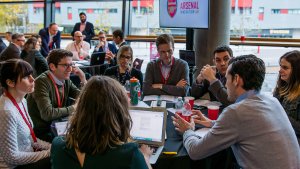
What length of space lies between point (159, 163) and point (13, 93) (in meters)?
1.06

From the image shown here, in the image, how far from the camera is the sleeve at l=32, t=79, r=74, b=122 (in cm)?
244

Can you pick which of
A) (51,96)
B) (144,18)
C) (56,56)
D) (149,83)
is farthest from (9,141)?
(144,18)

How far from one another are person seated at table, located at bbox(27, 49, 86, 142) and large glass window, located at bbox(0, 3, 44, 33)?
625 centimetres

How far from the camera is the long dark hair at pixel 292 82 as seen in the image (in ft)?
8.37

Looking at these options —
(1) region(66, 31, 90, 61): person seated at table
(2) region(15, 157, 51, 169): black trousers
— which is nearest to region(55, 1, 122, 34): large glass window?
(1) region(66, 31, 90, 61): person seated at table

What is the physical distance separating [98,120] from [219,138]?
735 millimetres

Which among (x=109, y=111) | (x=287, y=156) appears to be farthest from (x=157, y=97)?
(x=109, y=111)

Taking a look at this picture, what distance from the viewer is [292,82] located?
263 centimetres

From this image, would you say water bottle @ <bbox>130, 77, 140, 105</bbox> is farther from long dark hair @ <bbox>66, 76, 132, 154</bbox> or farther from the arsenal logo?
the arsenal logo

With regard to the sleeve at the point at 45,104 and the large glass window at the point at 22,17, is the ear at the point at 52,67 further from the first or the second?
the large glass window at the point at 22,17

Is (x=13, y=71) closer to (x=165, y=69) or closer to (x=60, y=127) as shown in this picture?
(x=60, y=127)

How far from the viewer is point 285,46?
5.00 metres

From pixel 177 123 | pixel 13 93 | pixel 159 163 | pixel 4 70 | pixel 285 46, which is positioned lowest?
pixel 159 163

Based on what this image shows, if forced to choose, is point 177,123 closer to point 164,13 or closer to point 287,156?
point 287,156
